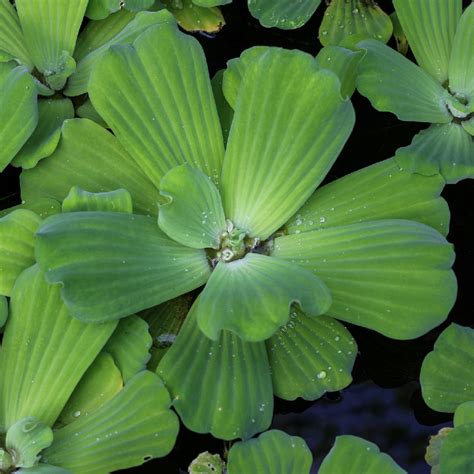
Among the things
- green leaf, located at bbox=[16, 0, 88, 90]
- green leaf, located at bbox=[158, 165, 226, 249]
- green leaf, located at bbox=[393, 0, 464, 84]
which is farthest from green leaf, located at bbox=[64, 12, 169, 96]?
green leaf, located at bbox=[393, 0, 464, 84]

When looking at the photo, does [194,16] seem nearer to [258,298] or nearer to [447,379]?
[258,298]

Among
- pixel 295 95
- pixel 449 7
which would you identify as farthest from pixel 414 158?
pixel 449 7

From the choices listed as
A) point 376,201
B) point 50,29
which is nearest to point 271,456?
point 376,201

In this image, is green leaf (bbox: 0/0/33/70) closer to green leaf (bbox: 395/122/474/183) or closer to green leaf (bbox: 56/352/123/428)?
green leaf (bbox: 56/352/123/428)

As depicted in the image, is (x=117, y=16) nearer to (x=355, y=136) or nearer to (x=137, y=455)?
(x=355, y=136)

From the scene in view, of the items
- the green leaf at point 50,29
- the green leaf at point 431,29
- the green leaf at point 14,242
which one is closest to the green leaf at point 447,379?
the green leaf at point 431,29

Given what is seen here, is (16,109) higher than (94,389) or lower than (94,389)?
higher
